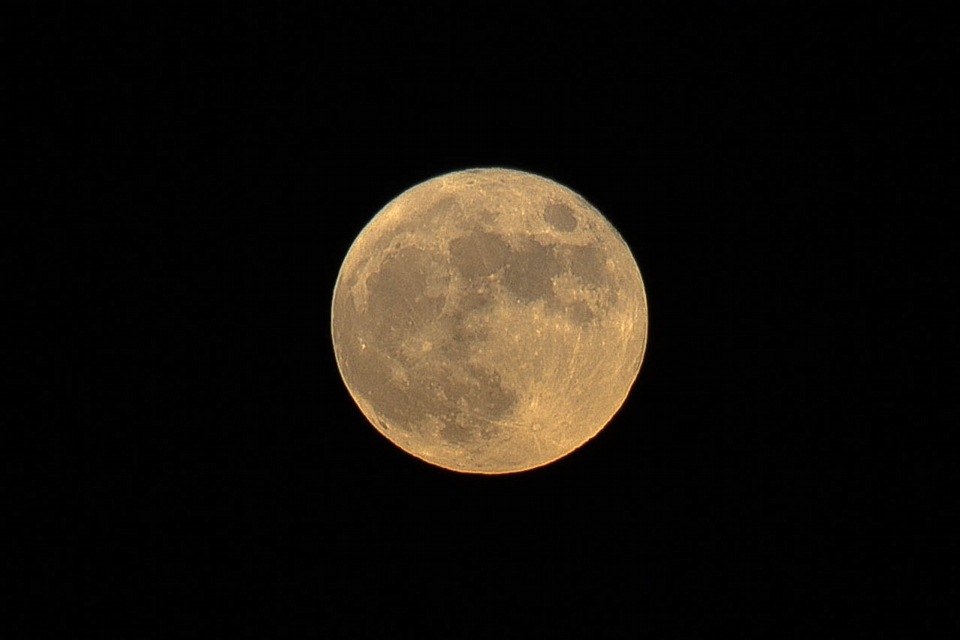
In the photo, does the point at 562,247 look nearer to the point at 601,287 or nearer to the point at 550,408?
the point at 601,287

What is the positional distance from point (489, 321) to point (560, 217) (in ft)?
2.73

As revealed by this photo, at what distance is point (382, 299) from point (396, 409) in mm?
656

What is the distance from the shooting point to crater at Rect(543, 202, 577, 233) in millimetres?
5144

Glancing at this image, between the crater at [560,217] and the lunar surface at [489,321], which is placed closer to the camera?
the lunar surface at [489,321]

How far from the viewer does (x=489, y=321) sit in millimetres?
4805

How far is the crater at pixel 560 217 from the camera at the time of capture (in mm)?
5144

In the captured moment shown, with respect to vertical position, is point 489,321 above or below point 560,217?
below

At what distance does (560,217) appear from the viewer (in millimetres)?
5207

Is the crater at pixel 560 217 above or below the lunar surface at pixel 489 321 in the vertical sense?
above

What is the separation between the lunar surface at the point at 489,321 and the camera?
4844mm

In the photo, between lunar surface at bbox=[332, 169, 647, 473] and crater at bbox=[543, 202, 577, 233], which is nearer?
lunar surface at bbox=[332, 169, 647, 473]

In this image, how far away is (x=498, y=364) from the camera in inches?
191

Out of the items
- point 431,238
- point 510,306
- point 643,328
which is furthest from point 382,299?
point 643,328

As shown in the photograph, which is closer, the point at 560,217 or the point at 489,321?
the point at 489,321
